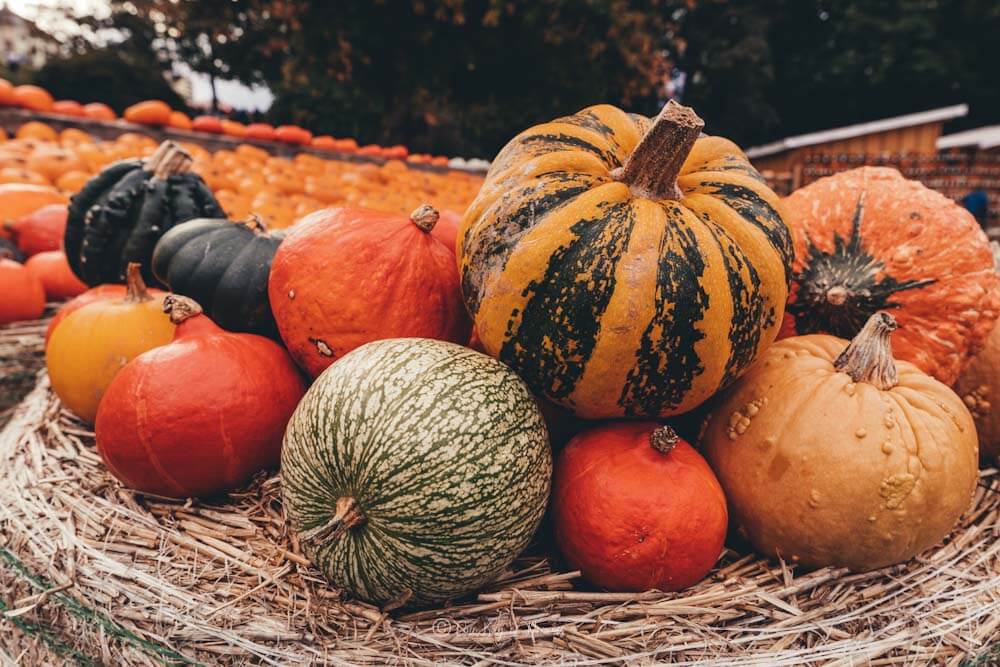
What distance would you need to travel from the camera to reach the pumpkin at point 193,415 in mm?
1493

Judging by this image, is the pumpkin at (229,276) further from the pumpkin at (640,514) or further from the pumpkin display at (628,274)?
the pumpkin at (640,514)

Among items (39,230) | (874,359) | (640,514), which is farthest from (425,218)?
(39,230)

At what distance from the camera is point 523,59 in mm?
10742

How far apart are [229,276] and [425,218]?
2.20ft

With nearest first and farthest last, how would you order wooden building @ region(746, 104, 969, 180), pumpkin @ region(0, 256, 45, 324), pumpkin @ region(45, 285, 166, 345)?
pumpkin @ region(45, 285, 166, 345), pumpkin @ region(0, 256, 45, 324), wooden building @ region(746, 104, 969, 180)

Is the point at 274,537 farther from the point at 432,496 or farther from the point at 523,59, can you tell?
the point at 523,59

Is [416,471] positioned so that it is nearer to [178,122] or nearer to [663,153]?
[663,153]

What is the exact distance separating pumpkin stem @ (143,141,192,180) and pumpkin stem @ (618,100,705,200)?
2.02 m

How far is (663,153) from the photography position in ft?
4.39

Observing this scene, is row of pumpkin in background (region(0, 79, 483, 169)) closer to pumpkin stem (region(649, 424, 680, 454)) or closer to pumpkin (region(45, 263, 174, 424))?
pumpkin (region(45, 263, 174, 424))

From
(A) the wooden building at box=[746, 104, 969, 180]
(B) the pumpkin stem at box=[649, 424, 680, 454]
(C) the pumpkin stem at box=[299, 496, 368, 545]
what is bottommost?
(A) the wooden building at box=[746, 104, 969, 180]

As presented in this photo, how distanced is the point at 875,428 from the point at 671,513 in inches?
20.6

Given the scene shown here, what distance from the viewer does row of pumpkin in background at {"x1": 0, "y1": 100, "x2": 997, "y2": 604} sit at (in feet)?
3.86

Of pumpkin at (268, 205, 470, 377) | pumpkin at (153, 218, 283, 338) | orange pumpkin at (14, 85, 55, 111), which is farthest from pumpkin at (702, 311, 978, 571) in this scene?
orange pumpkin at (14, 85, 55, 111)
